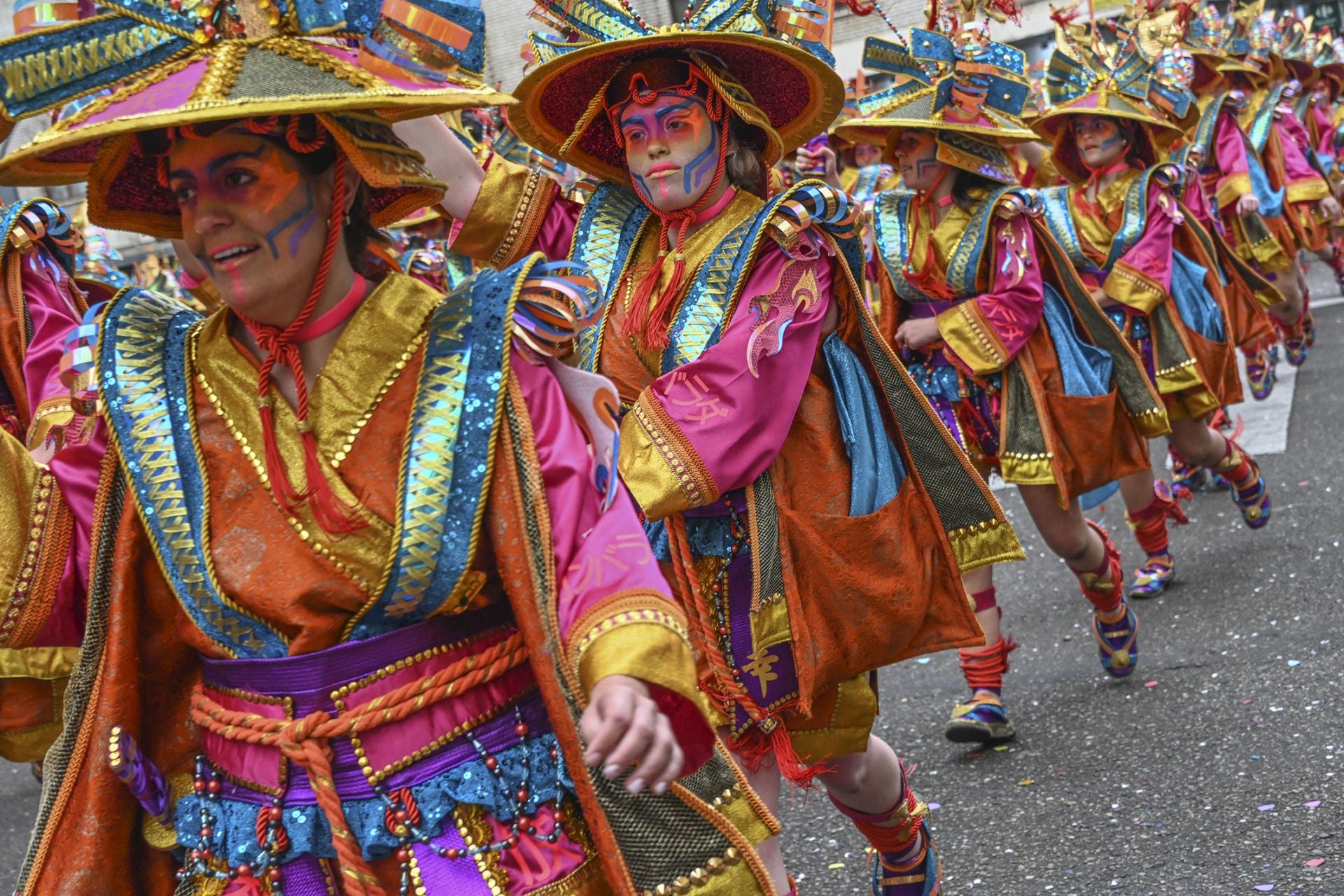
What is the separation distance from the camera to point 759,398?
341 centimetres

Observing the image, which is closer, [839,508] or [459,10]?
[459,10]

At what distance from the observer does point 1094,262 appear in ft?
22.1

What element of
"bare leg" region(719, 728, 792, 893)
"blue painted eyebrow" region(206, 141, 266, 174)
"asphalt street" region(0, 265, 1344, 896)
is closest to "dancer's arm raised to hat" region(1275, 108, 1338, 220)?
"asphalt street" region(0, 265, 1344, 896)

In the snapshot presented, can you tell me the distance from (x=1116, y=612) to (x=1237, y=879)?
5.34 ft

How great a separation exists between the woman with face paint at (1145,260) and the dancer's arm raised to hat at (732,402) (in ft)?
10.5

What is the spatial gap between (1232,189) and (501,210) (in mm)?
7354

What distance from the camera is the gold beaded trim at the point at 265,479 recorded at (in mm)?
2209

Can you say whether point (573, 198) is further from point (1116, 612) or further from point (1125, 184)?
point (1125, 184)

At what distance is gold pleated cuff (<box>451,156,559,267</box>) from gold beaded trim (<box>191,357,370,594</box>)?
5.16 ft

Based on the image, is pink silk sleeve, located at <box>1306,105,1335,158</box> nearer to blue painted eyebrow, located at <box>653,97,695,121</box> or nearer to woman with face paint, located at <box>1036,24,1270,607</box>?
woman with face paint, located at <box>1036,24,1270,607</box>

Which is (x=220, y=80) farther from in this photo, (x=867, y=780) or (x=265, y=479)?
(x=867, y=780)

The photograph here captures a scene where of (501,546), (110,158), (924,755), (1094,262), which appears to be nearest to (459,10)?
(110,158)

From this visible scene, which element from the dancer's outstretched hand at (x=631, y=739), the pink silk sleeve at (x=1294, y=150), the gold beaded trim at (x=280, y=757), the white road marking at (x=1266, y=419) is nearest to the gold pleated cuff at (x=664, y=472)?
the gold beaded trim at (x=280, y=757)

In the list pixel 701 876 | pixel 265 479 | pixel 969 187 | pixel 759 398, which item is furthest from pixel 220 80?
pixel 969 187
